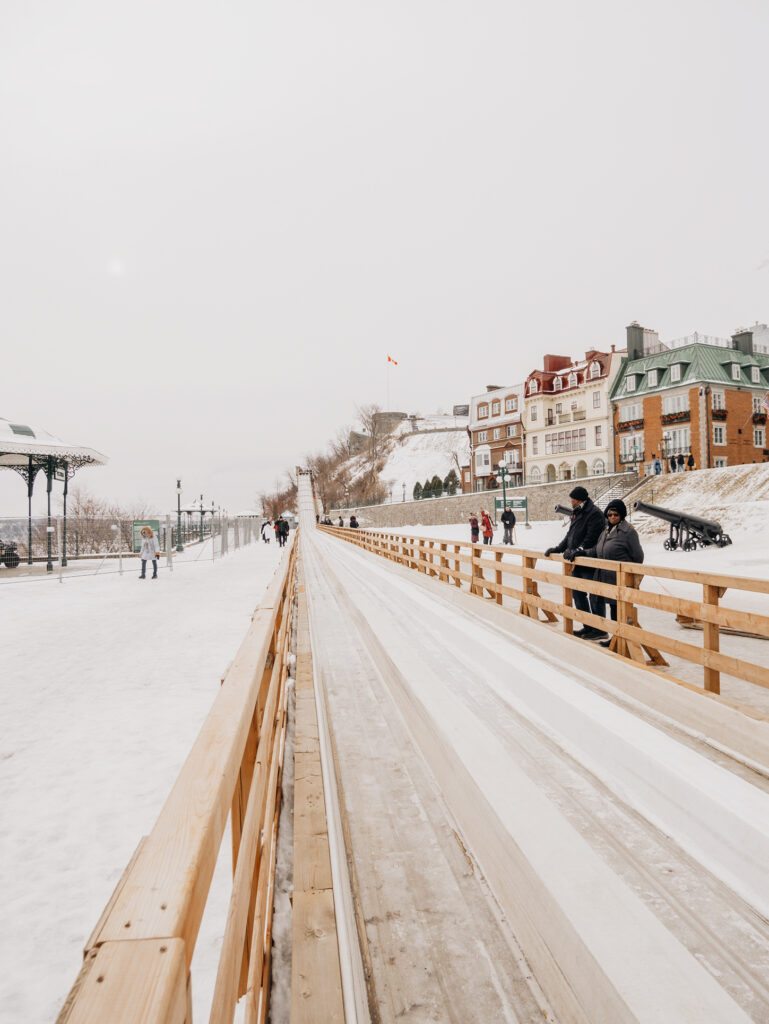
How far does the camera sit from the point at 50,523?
19.9 metres

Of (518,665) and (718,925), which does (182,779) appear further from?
(518,665)

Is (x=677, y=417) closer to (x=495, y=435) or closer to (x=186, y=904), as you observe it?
(x=495, y=435)

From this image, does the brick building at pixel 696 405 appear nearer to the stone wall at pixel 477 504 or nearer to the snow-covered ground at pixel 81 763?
the stone wall at pixel 477 504

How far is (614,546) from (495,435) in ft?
175

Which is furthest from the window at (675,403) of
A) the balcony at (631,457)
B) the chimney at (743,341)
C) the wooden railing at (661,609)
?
the wooden railing at (661,609)

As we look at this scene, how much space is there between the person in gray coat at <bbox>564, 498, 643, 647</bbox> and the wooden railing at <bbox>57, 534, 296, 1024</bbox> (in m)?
5.12

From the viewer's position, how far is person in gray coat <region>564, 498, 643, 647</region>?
255 inches

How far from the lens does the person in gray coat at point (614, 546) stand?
6480 millimetres

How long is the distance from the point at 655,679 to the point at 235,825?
3.95 metres

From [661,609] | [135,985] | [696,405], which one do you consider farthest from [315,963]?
[696,405]

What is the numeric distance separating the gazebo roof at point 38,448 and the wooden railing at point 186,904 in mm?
19267

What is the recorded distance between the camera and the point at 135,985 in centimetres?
76

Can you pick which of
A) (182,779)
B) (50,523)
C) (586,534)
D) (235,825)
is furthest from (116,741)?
(50,523)

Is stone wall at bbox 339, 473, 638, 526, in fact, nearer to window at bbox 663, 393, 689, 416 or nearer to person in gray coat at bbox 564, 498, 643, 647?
window at bbox 663, 393, 689, 416
